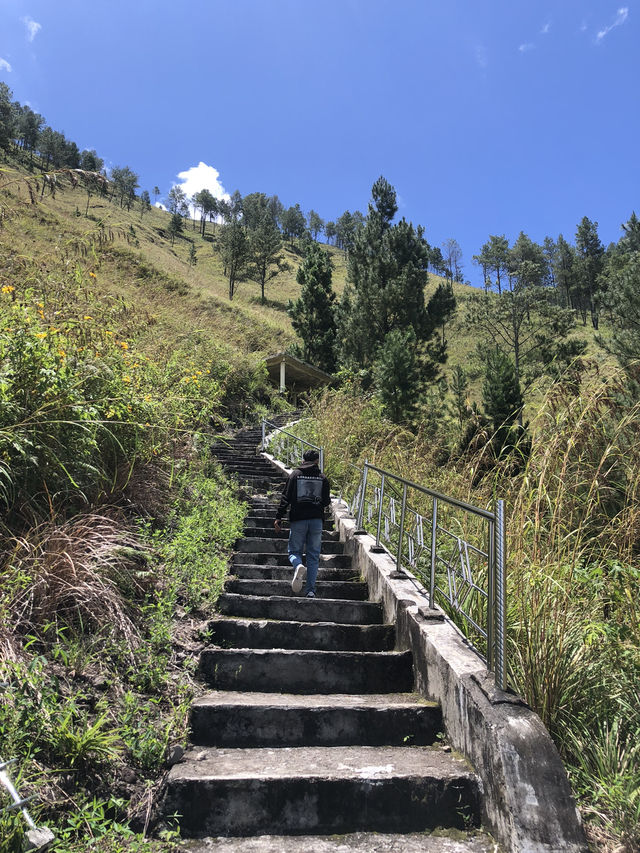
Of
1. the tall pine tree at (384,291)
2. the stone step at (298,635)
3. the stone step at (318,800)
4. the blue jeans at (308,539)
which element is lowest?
the stone step at (318,800)

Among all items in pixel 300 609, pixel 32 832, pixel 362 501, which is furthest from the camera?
pixel 362 501

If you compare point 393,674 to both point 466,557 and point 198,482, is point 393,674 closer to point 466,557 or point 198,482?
point 466,557

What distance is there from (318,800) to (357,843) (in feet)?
0.83

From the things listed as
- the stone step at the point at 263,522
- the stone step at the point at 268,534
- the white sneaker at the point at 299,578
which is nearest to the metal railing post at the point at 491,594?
the white sneaker at the point at 299,578

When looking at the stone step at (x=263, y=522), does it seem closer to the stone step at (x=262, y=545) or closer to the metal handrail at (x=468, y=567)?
the stone step at (x=262, y=545)

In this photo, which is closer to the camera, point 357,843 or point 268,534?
point 357,843

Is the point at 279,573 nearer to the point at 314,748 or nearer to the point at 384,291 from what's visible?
the point at 314,748

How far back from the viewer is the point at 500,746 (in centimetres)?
234

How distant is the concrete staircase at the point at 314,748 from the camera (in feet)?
7.90

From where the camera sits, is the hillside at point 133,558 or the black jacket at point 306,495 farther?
the black jacket at point 306,495

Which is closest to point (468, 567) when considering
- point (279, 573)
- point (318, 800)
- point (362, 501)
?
point (318, 800)

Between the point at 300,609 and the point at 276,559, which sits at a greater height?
the point at 276,559

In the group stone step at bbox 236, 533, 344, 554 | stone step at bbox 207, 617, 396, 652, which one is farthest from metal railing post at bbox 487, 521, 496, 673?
stone step at bbox 236, 533, 344, 554

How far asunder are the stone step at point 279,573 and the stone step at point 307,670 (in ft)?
5.12
